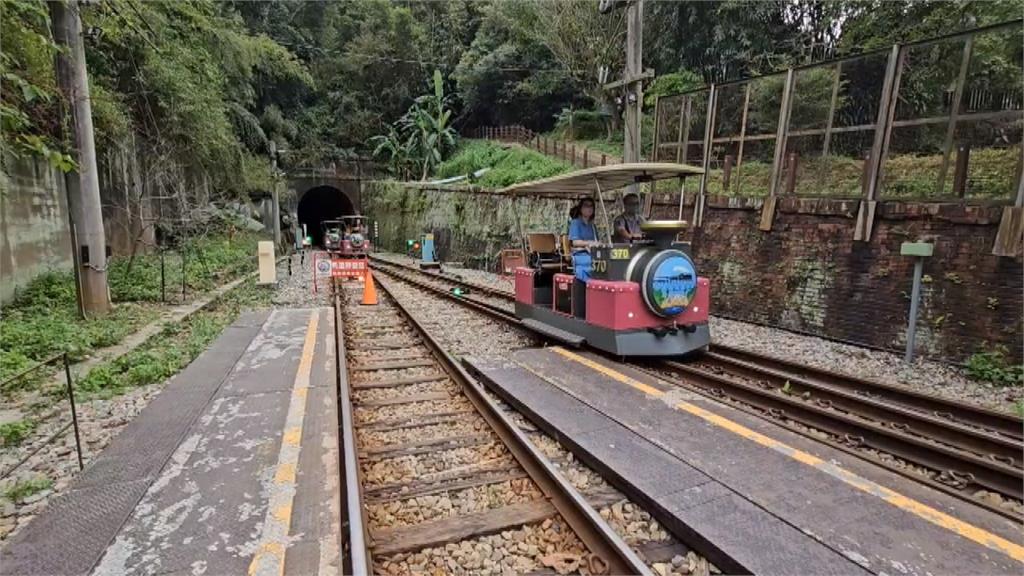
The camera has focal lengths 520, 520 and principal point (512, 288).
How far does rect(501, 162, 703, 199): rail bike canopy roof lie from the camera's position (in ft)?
21.4

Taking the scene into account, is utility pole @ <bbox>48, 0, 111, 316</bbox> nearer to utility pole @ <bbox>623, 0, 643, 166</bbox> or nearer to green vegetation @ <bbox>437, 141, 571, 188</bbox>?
utility pole @ <bbox>623, 0, 643, 166</bbox>

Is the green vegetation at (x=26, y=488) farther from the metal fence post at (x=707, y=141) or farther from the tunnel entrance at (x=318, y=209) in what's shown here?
the tunnel entrance at (x=318, y=209)

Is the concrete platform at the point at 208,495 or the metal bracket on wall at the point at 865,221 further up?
the metal bracket on wall at the point at 865,221

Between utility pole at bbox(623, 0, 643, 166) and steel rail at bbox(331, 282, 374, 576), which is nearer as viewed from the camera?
steel rail at bbox(331, 282, 374, 576)

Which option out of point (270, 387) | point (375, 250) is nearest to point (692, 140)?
point (270, 387)

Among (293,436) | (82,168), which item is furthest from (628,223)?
(82,168)

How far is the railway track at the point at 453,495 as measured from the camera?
277 centimetres

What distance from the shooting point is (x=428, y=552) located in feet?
9.45

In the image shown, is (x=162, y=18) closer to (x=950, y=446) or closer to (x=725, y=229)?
(x=725, y=229)

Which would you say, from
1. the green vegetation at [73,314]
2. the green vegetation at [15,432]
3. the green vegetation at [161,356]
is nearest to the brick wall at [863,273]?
the green vegetation at [161,356]

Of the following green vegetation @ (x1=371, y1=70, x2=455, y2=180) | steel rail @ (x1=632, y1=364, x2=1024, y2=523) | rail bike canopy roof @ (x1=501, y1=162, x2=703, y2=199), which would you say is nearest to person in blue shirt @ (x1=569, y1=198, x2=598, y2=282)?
rail bike canopy roof @ (x1=501, y1=162, x2=703, y2=199)

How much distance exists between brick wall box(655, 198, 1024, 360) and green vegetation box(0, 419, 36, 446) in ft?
32.5

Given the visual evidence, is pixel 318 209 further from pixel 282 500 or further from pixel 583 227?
pixel 282 500

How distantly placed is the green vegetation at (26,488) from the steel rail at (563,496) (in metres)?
3.16
